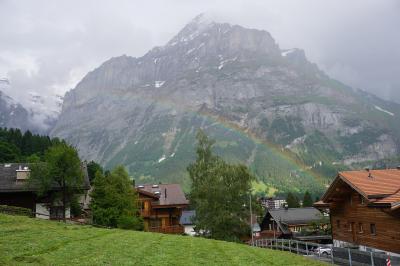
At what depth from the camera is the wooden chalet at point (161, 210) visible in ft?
279

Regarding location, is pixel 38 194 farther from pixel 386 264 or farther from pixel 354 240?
pixel 386 264

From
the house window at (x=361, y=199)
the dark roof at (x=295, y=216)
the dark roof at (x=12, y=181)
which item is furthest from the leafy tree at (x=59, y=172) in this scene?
the dark roof at (x=295, y=216)

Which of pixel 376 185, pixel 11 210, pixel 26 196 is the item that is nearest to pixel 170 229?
pixel 26 196

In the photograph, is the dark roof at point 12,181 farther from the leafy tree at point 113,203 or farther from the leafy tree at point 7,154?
the leafy tree at point 7,154

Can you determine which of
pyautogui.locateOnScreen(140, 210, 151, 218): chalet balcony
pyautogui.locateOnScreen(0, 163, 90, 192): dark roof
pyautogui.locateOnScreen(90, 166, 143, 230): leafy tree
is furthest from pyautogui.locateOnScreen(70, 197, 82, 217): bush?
pyautogui.locateOnScreen(140, 210, 151, 218): chalet balcony

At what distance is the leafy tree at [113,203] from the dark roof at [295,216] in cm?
4906

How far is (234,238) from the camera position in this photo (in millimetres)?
70062

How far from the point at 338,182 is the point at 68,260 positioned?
3601cm

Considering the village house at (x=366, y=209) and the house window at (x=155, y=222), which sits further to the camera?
the house window at (x=155, y=222)

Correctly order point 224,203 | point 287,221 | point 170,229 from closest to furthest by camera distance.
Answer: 1. point 224,203
2. point 170,229
3. point 287,221

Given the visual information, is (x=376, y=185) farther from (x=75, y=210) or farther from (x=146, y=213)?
(x=146, y=213)

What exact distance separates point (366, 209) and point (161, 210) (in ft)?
162

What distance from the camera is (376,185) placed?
43844 millimetres

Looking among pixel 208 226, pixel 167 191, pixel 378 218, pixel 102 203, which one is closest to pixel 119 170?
pixel 102 203
